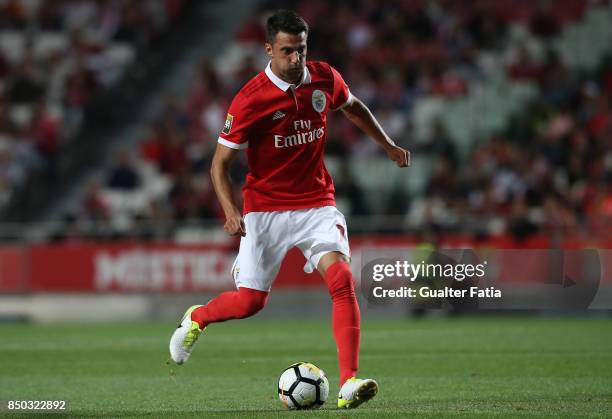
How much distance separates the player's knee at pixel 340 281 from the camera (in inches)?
308

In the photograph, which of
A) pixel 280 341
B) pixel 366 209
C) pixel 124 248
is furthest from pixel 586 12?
pixel 280 341

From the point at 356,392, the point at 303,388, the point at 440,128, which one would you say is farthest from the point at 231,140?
the point at 440,128

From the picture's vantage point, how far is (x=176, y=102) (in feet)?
79.7

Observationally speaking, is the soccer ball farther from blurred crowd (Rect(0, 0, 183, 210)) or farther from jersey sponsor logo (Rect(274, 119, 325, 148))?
blurred crowd (Rect(0, 0, 183, 210))

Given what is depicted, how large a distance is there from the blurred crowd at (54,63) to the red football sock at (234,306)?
14569mm

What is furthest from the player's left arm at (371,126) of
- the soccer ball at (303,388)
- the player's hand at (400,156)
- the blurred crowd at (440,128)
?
the blurred crowd at (440,128)

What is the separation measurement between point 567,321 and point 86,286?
7846mm

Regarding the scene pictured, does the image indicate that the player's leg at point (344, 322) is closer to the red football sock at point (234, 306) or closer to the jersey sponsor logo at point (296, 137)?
the red football sock at point (234, 306)

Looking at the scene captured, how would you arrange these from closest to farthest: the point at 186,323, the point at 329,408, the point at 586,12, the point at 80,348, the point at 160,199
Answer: the point at 329,408 → the point at 186,323 → the point at 80,348 → the point at 160,199 → the point at 586,12

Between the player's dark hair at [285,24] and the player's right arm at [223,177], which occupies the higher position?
the player's dark hair at [285,24]

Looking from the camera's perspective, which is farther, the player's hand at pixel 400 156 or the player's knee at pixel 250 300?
the player's hand at pixel 400 156

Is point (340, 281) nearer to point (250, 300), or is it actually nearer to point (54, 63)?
point (250, 300)

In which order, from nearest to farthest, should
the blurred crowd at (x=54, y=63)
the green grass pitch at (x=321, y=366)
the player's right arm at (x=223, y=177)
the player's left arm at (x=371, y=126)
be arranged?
the player's right arm at (x=223, y=177) < the green grass pitch at (x=321, y=366) < the player's left arm at (x=371, y=126) < the blurred crowd at (x=54, y=63)

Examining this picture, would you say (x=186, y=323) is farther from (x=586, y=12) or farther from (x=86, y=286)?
(x=586, y=12)
